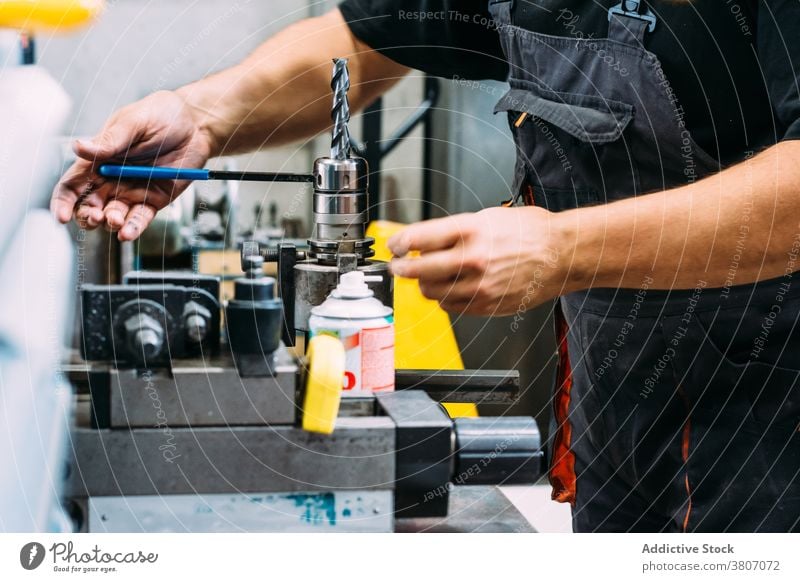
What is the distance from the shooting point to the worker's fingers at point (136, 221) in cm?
90

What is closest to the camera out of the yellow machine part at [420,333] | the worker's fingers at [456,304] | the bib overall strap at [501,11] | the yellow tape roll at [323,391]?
the yellow tape roll at [323,391]

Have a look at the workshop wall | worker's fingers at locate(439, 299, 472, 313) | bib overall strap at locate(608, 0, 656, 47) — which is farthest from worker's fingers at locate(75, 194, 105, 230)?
the workshop wall

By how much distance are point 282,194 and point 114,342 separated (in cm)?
161

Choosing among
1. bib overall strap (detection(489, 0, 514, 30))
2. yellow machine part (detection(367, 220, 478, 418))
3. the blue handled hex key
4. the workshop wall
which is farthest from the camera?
the workshop wall

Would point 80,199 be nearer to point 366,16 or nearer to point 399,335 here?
point 366,16

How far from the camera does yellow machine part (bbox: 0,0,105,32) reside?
0.92 m

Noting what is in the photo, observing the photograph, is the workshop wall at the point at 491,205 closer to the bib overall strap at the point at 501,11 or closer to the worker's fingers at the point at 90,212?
the bib overall strap at the point at 501,11

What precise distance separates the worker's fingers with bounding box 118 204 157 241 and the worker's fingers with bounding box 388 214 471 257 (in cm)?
34

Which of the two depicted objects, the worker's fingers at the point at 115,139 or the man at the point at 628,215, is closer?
the man at the point at 628,215

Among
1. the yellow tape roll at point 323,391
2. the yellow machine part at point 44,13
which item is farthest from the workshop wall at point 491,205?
the yellow tape roll at point 323,391

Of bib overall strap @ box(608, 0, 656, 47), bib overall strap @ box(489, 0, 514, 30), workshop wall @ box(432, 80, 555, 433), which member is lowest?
workshop wall @ box(432, 80, 555, 433)

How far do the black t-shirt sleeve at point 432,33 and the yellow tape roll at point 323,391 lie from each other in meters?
0.55

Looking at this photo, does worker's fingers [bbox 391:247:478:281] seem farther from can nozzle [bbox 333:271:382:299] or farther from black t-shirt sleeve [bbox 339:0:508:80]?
black t-shirt sleeve [bbox 339:0:508:80]
